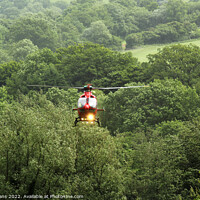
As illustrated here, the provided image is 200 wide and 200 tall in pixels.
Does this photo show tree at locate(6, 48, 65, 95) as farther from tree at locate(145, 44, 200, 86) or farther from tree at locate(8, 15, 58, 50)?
tree at locate(8, 15, 58, 50)

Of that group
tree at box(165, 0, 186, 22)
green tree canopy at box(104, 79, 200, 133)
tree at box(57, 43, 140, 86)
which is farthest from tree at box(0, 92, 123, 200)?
tree at box(165, 0, 186, 22)

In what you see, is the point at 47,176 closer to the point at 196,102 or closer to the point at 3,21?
the point at 196,102

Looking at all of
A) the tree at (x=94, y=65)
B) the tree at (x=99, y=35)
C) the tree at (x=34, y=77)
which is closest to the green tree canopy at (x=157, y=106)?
the tree at (x=94, y=65)

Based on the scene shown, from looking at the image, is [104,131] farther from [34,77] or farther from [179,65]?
[34,77]

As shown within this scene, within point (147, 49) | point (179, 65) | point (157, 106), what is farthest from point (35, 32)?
point (157, 106)

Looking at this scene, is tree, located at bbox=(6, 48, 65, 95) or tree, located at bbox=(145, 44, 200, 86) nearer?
tree, located at bbox=(145, 44, 200, 86)

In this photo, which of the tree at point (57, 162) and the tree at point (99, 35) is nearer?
the tree at point (57, 162)

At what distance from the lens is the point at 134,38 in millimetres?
139750

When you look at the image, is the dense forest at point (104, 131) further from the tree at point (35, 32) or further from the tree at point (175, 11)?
the tree at point (175, 11)

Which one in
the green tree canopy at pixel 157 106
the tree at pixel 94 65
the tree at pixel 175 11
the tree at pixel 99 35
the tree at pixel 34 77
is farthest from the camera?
the tree at pixel 175 11

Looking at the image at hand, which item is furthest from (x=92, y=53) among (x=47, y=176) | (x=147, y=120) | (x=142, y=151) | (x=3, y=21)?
(x=3, y=21)

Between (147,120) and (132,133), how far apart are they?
13.0 ft

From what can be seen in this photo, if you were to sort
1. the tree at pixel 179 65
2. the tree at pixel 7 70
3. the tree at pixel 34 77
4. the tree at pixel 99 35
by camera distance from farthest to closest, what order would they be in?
the tree at pixel 99 35
the tree at pixel 7 70
the tree at pixel 34 77
the tree at pixel 179 65

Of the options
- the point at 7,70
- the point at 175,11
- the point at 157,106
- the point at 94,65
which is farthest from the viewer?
the point at 175,11
